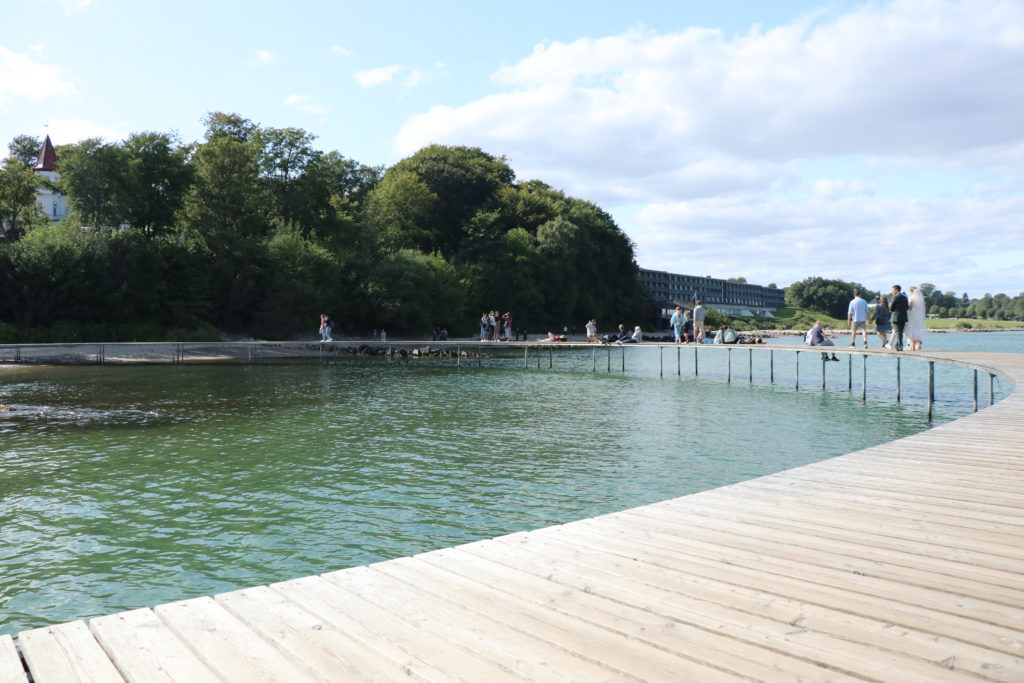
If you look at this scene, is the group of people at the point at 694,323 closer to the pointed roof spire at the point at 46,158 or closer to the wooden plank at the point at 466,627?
the wooden plank at the point at 466,627

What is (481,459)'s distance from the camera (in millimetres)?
11828

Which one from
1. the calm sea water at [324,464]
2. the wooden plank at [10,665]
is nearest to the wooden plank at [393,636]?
the wooden plank at [10,665]

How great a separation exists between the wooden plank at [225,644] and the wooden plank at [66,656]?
0.32 meters

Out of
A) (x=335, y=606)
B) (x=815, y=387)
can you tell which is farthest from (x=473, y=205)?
(x=335, y=606)

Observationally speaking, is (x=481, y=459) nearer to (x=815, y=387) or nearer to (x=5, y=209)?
(x=815, y=387)

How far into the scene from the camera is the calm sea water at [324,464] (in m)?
6.93

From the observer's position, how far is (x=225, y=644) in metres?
2.95

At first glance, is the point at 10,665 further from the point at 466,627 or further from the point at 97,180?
the point at 97,180

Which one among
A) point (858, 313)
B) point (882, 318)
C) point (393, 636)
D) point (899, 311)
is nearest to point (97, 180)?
point (858, 313)

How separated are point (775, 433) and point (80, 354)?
36.0 meters

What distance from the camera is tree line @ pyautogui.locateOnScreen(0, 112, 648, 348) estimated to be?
42312 mm

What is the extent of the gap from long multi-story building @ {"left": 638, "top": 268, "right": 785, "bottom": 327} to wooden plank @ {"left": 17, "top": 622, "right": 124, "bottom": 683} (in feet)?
430

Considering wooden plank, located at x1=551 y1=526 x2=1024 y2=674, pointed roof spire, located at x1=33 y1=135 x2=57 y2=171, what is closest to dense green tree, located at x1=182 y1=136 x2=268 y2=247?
pointed roof spire, located at x1=33 y1=135 x2=57 y2=171

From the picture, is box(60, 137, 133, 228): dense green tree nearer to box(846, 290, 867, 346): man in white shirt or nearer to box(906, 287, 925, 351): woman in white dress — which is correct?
box(846, 290, 867, 346): man in white shirt
